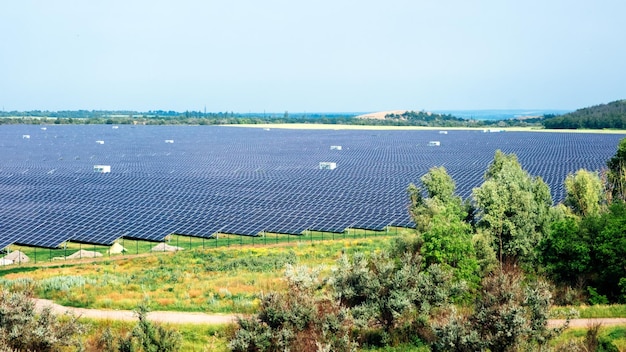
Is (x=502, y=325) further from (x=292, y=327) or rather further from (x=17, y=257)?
(x=17, y=257)

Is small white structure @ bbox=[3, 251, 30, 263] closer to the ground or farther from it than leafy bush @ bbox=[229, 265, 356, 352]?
closer to the ground

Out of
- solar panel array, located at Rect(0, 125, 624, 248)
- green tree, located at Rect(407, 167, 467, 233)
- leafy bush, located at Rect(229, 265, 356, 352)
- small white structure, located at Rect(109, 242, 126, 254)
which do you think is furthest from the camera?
solar panel array, located at Rect(0, 125, 624, 248)

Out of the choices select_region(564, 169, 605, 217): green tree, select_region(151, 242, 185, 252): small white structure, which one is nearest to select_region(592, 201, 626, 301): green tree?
select_region(564, 169, 605, 217): green tree

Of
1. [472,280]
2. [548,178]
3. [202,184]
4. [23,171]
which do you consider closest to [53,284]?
[472,280]

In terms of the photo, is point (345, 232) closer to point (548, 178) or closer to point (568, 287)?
point (568, 287)

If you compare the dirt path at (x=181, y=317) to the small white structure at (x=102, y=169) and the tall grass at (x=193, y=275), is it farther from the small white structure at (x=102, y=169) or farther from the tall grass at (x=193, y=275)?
the small white structure at (x=102, y=169)

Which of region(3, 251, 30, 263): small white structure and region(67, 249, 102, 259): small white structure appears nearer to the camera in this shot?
region(3, 251, 30, 263): small white structure

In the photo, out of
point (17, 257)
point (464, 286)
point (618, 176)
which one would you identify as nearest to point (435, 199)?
point (464, 286)

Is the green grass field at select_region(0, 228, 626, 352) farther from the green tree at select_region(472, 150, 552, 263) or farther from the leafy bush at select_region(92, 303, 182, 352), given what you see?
the green tree at select_region(472, 150, 552, 263)
